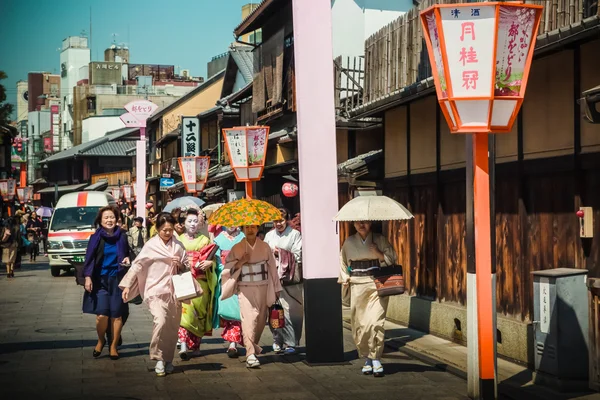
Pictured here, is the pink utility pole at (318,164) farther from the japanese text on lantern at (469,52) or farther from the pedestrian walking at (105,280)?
the japanese text on lantern at (469,52)

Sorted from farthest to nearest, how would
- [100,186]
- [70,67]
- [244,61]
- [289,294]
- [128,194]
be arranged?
[70,67]
[100,186]
[128,194]
[244,61]
[289,294]

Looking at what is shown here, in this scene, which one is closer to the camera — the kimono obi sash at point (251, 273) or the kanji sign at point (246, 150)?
the kimono obi sash at point (251, 273)

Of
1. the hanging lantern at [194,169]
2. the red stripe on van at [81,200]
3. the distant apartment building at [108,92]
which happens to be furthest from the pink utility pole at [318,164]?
the distant apartment building at [108,92]

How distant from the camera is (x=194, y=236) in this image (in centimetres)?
1253

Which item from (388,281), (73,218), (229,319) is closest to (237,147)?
(229,319)

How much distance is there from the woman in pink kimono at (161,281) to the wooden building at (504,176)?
4.32m

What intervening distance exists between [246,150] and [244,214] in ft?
31.8

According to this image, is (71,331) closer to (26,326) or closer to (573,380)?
(26,326)

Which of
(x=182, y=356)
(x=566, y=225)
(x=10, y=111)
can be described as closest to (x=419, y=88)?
(x=566, y=225)

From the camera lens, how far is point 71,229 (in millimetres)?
28969

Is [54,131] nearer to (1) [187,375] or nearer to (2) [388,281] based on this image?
(1) [187,375]

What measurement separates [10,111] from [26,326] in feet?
44.5

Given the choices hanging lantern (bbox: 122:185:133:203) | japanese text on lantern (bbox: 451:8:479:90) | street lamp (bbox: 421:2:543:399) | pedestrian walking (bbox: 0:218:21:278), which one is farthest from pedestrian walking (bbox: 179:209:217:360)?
hanging lantern (bbox: 122:185:133:203)

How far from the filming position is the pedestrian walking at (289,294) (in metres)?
12.8
